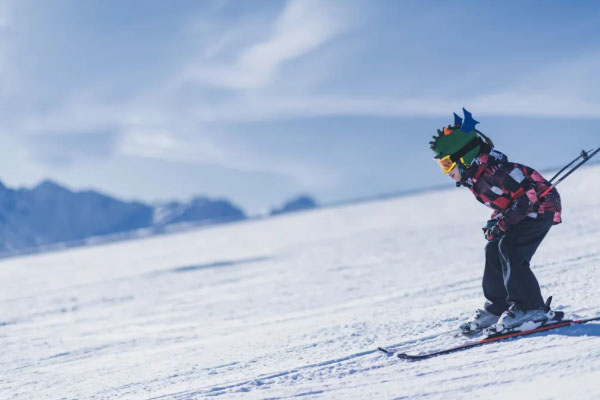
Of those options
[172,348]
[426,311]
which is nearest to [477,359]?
[426,311]

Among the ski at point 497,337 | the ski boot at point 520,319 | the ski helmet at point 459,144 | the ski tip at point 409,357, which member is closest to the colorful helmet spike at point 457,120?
the ski helmet at point 459,144

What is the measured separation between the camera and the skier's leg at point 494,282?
3146 millimetres

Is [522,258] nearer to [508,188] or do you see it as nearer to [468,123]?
[508,188]

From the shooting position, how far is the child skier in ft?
9.43

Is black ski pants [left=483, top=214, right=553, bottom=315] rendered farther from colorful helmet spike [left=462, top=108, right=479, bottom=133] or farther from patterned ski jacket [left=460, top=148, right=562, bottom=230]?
colorful helmet spike [left=462, top=108, right=479, bottom=133]

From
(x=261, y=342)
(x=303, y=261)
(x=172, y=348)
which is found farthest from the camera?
(x=303, y=261)

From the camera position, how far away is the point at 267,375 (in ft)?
9.64

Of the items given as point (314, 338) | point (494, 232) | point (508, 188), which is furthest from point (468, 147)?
point (314, 338)

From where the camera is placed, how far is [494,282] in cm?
320

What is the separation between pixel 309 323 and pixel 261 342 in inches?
25.7

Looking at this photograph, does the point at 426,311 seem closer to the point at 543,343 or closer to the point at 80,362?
the point at 543,343

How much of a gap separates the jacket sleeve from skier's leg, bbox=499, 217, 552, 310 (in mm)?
104

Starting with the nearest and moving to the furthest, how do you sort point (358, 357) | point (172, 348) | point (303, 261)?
point (358, 357) → point (172, 348) → point (303, 261)

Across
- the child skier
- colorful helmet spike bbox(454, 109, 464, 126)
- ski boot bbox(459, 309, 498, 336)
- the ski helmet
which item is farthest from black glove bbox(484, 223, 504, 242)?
colorful helmet spike bbox(454, 109, 464, 126)
